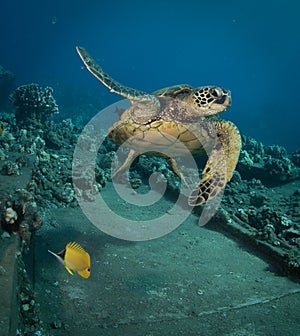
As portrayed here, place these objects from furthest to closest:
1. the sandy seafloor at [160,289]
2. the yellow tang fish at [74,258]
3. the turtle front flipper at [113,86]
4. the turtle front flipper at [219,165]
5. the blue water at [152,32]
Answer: the blue water at [152,32] < the turtle front flipper at [219,165] < the turtle front flipper at [113,86] < the sandy seafloor at [160,289] < the yellow tang fish at [74,258]

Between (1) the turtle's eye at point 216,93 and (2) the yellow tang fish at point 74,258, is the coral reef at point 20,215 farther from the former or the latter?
(1) the turtle's eye at point 216,93

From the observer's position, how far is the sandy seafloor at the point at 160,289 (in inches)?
105

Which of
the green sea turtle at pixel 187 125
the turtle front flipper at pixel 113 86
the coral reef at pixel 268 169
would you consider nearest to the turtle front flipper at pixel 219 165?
the green sea turtle at pixel 187 125

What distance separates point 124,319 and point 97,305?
0.37 m

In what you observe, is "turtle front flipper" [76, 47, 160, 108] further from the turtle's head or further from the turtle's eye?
the turtle's eye

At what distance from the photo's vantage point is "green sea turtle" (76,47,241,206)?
4.36 meters

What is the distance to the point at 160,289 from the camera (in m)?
3.33

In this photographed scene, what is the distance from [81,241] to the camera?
13.6 ft

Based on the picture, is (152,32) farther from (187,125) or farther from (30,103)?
(187,125)

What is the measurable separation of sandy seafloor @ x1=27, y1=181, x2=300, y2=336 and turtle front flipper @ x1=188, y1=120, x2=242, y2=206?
0.89 m

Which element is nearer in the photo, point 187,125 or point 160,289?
point 160,289

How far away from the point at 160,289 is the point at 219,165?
8.45 ft

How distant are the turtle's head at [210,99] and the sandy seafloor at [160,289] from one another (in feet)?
8.00

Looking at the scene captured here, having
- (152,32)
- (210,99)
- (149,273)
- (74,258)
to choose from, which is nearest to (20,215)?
(74,258)
